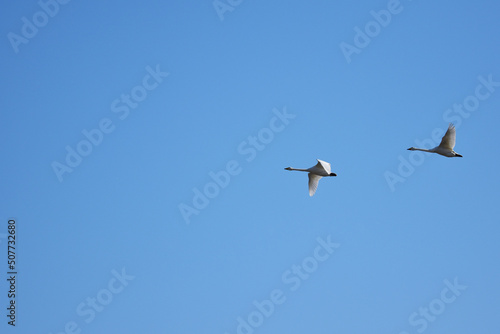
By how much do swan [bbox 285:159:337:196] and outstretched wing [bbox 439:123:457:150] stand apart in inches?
287

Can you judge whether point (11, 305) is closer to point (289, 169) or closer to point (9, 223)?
point (9, 223)

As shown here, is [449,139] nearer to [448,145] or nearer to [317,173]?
[448,145]

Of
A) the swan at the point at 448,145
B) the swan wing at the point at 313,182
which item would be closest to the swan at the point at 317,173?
the swan wing at the point at 313,182

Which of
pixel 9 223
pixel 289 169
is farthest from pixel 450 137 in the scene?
pixel 9 223

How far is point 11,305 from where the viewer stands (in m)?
99.4

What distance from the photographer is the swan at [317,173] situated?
10329cm

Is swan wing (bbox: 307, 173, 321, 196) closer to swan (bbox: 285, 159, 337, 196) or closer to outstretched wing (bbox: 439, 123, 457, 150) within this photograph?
swan (bbox: 285, 159, 337, 196)

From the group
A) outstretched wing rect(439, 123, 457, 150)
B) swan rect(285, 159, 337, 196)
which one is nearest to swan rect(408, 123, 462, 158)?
outstretched wing rect(439, 123, 457, 150)

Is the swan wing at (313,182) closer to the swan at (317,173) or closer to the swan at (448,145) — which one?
the swan at (317,173)

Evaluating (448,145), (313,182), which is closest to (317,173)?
(313,182)

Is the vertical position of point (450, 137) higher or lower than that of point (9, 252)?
lower

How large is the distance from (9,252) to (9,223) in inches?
101

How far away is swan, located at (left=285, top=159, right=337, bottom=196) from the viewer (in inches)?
4067

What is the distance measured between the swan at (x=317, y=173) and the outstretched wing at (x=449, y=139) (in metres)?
7.30
